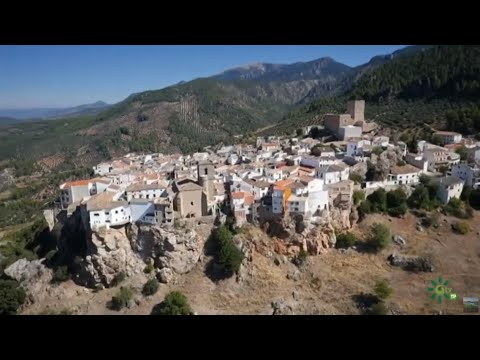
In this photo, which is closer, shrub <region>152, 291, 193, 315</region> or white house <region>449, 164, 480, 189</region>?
shrub <region>152, 291, 193, 315</region>

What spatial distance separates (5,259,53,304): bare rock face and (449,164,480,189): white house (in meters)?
12.5

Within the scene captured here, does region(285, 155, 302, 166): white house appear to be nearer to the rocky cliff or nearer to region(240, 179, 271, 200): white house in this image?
region(240, 179, 271, 200): white house

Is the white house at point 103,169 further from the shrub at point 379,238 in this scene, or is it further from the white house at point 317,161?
the shrub at point 379,238

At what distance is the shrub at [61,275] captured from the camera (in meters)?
10.0

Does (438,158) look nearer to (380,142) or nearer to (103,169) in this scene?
(380,142)

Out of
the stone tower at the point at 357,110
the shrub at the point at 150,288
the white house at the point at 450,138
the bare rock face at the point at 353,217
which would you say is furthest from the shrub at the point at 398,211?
the stone tower at the point at 357,110

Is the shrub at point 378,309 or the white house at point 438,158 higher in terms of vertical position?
the white house at point 438,158

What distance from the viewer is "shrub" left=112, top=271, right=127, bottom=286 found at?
970 centimetres

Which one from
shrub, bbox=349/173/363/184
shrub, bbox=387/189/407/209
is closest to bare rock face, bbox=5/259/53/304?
shrub, bbox=349/173/363/184

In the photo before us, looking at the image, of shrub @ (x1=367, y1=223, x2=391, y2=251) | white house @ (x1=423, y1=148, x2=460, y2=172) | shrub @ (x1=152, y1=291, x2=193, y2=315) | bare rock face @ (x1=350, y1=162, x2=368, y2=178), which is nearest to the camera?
shrub @ (x1=152, y1=291, x2=193, y2=315)

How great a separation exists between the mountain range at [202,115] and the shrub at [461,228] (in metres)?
10.5

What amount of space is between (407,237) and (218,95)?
4713cm

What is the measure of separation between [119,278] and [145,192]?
92.4 inches
